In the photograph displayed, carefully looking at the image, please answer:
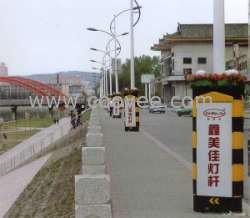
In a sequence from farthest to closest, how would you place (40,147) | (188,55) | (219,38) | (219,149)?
(40,147) < (188,55) < (219,38) < (219,149)

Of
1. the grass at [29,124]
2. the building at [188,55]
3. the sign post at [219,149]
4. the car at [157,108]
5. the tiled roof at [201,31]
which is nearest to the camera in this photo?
the sign post at [219,149]

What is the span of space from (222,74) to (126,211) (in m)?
2.22

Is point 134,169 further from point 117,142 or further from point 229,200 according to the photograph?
point 117,142

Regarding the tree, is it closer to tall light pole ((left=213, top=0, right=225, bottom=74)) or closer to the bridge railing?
the bridge railing

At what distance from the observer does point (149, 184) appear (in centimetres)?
853

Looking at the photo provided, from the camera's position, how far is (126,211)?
256 inches

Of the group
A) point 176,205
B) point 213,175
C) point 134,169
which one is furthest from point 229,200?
point 134,169

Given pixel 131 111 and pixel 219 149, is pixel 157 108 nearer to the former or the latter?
pixel 131 111

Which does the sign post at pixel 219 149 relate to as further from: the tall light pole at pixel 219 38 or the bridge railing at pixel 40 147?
the bridge railing at pixel 40 147

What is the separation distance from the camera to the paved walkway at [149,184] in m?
6.54

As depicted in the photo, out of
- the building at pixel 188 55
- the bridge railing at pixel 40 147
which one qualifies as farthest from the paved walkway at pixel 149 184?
the bridge railing at pixel 40 147

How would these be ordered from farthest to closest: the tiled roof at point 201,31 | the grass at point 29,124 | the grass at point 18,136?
1. the grass at point 29,124
2. the grass at point 18,136
3. the tiled roof at point 201,31

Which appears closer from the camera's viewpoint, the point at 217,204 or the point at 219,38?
the point at 217,204

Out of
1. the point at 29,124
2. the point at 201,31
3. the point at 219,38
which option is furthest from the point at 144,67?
the point at 219,38
